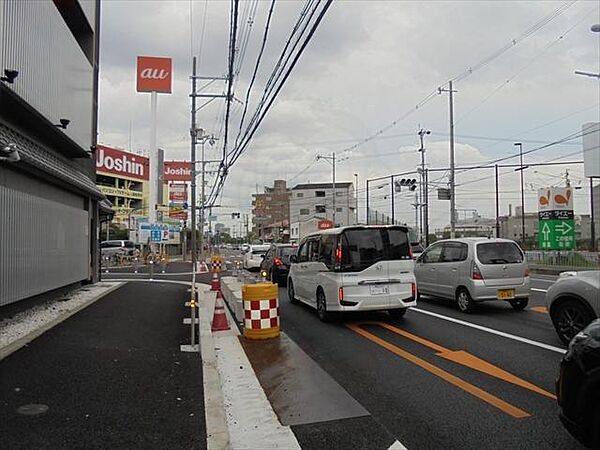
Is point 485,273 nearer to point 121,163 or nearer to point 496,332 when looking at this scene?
point 496,332

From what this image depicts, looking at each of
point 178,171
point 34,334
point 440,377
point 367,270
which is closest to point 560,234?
point 367,270

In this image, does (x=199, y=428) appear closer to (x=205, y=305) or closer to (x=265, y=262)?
(x=205, y=305)

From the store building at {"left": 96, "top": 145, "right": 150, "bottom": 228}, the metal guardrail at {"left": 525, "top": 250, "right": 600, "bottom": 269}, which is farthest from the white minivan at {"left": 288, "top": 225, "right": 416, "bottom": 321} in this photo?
the store building at {"left": 96, "top": 145, "right": 150, "bottom": 228}

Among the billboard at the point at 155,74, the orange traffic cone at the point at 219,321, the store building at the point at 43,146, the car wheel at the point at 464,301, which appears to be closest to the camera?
the store building at the point at 43,146

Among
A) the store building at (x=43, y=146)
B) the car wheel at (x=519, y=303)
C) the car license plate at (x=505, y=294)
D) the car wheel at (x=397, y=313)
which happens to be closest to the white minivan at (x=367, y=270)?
the car wheel at (x=397, y=313)

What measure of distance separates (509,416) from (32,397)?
4.78m

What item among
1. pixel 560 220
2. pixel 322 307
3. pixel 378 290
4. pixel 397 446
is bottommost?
pixel 397 446

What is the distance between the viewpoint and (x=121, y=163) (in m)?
69.3

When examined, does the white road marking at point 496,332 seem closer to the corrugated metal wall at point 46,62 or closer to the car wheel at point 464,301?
the car wheel at point 464,301

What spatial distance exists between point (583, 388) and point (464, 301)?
8129 mm

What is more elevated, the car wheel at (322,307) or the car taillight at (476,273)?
the car taillight at (476,273)

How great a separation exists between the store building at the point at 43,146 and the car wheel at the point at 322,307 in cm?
581

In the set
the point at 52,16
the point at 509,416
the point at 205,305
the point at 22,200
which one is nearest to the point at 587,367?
the point at 509,416

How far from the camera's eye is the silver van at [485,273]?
11.1m
